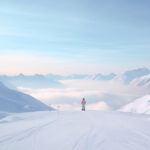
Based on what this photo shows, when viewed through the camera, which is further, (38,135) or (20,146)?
(38,135)

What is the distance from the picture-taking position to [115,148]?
711 cm

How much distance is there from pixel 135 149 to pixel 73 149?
2204mm

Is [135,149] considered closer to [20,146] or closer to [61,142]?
[61,142]

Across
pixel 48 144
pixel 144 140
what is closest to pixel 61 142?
pixel 48 144

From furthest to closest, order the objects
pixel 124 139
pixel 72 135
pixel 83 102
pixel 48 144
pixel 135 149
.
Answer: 1. pixel 83 102
2. pixel 72 135
3. pixel 124 139
4. pixel 48 144
5. pixel 135 149

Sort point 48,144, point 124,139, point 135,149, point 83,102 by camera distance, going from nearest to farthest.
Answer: point 135,149 → point 48,144 → point 124,139 → point 83,102

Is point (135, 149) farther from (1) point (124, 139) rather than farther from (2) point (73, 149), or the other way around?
(2) point (73, 149)

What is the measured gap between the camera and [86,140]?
813 centimetres

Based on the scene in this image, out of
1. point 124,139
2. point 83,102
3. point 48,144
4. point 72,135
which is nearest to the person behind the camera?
point 48,144

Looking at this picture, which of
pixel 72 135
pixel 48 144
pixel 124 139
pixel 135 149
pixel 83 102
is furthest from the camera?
pixel 83 102

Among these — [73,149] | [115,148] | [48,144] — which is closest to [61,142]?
[48,144]

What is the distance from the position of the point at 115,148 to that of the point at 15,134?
4831 millimetres

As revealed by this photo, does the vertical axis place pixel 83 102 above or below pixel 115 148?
above

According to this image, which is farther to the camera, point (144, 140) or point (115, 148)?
point (144, 140)
